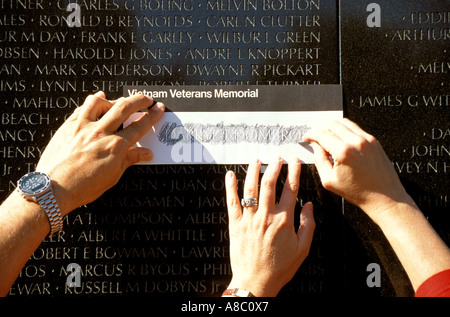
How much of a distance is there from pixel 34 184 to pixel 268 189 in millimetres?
460

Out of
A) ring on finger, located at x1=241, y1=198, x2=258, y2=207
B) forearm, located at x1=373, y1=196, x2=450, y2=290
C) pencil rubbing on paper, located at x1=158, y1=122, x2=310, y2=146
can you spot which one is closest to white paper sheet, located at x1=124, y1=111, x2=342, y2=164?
pencil rubbing on paper, located at x1=158, y1=122, x2=310, y2=146

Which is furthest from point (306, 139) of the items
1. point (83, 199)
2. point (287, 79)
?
point (83, 199)

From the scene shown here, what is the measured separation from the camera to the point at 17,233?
795mm

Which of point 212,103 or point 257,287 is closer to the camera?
point 257,287

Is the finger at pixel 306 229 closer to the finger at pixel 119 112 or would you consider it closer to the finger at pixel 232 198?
the finger at pixel 232 198

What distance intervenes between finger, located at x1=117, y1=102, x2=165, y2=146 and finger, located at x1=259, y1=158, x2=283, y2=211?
27 centimetres

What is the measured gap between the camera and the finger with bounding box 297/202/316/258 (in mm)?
906

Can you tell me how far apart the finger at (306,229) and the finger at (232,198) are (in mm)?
136

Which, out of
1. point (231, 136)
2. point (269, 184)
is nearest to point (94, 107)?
point (231, 136)

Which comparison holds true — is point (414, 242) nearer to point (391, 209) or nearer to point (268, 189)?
point (391, 209)

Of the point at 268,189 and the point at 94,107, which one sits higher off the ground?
the point at 94,107

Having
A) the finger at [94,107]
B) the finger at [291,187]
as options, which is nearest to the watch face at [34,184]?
the finger at [94,107]

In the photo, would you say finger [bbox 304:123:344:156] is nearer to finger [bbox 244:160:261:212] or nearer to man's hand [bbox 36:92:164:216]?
finger [bbox 244:160:261:212]
